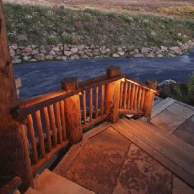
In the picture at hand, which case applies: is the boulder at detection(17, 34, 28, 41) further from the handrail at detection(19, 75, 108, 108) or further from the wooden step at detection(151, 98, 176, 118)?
the handrail at detection(19, 75, 108, 108)

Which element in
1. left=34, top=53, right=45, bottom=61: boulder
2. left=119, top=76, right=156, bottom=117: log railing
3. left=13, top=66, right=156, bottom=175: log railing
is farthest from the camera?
left=34, top=53, right=45, bottom=61: boulder

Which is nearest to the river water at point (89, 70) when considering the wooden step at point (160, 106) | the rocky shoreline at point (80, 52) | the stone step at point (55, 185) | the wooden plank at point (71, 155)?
the rocky shoreline at point (80, 52)

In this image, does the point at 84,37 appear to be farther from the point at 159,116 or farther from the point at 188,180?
the point at 188,180

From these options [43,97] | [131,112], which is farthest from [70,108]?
[131,112]

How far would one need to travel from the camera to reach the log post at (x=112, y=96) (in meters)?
3.92

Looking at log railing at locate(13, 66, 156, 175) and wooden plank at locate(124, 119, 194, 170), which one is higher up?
log railing at locate(13, 66, 156, 175)

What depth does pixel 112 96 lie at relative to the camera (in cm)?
428

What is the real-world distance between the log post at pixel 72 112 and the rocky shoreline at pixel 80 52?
36.0ft

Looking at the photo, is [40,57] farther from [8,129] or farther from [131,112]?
[8,129]

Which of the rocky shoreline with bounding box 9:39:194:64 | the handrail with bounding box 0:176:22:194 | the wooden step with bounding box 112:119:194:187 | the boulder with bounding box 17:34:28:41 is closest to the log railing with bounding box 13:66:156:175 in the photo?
the wooden step with bounding box 112:119:194:187

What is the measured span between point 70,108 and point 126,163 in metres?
1.36

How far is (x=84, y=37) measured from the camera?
54.6ft

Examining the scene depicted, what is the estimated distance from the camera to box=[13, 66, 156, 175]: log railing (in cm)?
278

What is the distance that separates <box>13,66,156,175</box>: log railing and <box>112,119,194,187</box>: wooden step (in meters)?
0.43
